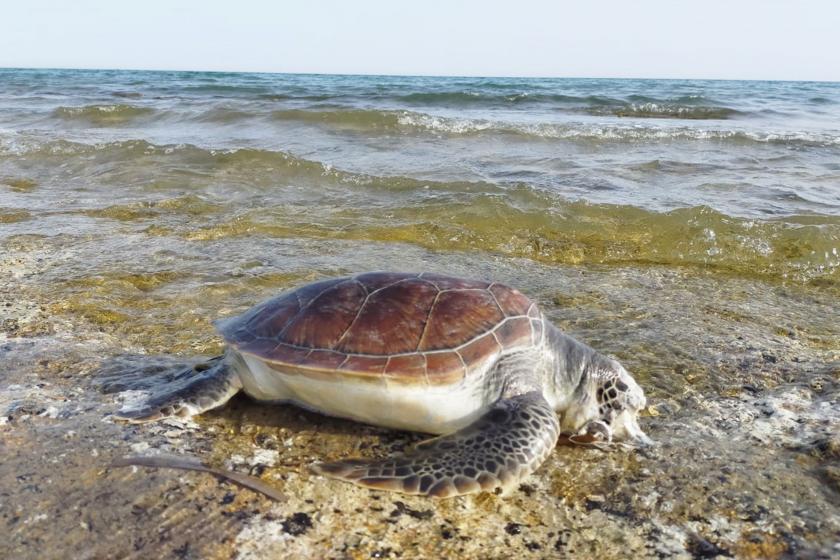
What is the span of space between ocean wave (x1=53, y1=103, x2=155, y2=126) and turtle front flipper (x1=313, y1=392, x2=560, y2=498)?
15636 mm

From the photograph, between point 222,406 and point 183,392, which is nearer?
point 183,392

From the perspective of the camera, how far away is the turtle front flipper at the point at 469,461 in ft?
7.67

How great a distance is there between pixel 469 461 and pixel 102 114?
17165 millimetres

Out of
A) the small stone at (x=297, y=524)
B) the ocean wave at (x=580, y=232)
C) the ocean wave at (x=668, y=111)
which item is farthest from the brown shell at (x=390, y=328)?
the ocean wave at (x=668, y=111)

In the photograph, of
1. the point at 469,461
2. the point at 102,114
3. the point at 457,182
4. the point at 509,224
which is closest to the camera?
the point at 469,461

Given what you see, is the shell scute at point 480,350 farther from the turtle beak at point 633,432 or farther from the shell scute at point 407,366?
the turtle beak at point 633,432

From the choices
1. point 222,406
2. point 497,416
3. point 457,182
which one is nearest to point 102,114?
point 457,182

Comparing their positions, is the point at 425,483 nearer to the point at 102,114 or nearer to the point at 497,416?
the point at 497,416

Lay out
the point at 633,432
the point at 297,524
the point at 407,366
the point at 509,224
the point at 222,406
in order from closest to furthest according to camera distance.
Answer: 1. the point at 297,524
2. the point at 407,366
3. the point at 633,432
4. the point at 222,406
5. the point at 509,224

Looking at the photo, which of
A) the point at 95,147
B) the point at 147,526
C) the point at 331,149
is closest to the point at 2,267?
the point at 147,526

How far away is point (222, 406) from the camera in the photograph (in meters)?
3.08

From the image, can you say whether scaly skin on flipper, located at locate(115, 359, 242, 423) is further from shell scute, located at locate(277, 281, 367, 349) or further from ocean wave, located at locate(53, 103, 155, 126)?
ocean wave, located at locate(53, 103, 155, 126)

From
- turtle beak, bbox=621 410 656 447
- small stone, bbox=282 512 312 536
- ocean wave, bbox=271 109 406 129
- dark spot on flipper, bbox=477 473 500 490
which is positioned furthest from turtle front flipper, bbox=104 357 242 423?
ocean wave, bbox=271 109 406 129

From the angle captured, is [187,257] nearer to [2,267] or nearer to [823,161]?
[2,267]
